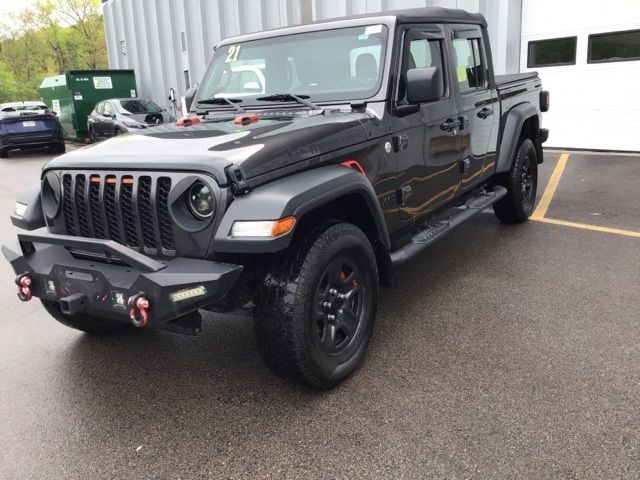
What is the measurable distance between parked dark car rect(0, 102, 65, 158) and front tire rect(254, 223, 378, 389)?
50.1 ft

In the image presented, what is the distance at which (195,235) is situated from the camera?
2621 mm

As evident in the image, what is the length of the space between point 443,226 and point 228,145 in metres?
2.09

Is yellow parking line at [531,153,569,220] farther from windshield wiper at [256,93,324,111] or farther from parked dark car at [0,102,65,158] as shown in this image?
parked dark car at [0,102,65,158]

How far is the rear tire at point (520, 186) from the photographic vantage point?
576 cm

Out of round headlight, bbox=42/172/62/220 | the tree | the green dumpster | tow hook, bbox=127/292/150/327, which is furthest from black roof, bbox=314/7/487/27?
the tree

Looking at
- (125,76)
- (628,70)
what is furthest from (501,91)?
(125,76)

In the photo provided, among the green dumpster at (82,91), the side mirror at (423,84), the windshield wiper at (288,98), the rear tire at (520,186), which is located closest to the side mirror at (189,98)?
the windshield wiper at (288,98)

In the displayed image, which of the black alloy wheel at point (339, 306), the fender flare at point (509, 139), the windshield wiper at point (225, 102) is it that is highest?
the windshield wiper at point (225, 102)

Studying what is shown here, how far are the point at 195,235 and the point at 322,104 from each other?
58.1 inches

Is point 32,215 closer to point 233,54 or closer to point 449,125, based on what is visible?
point 233,54

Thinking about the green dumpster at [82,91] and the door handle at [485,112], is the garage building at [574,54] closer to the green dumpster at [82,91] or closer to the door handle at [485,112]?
the door handle at [485,112]

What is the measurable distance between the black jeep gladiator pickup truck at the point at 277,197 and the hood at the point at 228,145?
11mm

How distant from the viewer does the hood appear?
2676 mm

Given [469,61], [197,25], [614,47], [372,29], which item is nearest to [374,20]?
[372,29]
